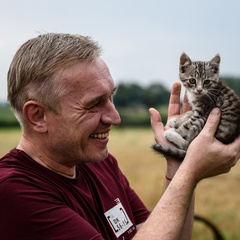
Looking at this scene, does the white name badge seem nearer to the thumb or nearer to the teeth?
the teeth

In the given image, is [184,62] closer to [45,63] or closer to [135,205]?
[135,205]

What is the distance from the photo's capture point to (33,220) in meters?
1.30

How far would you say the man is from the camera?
4.30 ft

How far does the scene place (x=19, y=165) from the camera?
1454 millimetres

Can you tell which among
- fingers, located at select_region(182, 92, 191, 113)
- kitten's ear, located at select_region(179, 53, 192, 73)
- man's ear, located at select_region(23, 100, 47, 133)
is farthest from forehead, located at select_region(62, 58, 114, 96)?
kitten's ear, located at select_region(179, 53, 192, 73)

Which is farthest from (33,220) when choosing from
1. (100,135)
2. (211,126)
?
(211,126)

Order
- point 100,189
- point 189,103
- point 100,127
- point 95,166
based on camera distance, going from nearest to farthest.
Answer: point 100,127 < point 100,189 < point 95,166 < point 189,103

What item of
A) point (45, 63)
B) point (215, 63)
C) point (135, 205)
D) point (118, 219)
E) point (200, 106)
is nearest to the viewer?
point (45, 63)

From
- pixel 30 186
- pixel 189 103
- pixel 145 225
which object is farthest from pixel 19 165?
pixel 189 103

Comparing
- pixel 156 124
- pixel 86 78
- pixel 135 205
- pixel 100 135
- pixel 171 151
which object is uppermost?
pixel 86 78

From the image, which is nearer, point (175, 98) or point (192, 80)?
point (175, 98)

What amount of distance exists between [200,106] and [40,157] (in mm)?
1093

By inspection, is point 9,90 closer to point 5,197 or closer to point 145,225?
point 5,197

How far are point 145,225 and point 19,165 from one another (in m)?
0.49
